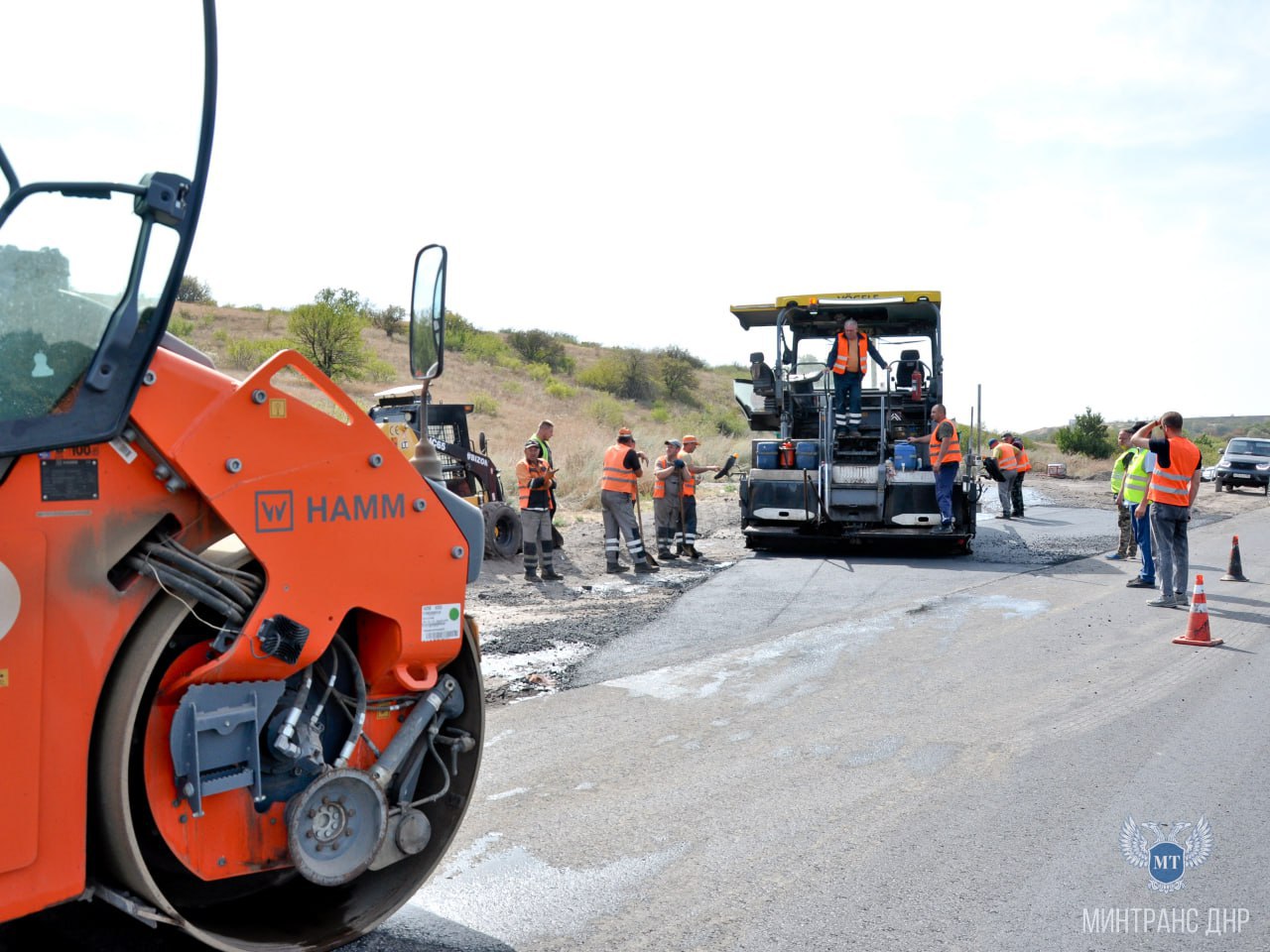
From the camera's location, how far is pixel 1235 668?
7.22 m

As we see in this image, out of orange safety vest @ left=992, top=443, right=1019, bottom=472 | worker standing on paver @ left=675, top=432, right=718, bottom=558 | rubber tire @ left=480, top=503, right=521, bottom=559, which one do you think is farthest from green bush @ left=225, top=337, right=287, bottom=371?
orange safety vest @ left=992, top=443, right=1019, bottom=472

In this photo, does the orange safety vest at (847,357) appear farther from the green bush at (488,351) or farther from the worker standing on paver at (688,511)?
the green bush at (488,351)

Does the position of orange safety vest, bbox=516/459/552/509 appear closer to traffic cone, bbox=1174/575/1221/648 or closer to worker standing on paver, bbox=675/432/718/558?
worker standing on paver, bbox=675/432/718/558

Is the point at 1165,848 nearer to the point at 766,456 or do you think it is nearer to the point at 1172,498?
the point at 1172,498

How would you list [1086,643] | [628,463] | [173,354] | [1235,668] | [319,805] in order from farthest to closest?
1. [628,463]
2. [1086,643]
3. [1235,668]
4. [319,805]
5. [173,354]

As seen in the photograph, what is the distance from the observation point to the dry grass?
82.5 ft

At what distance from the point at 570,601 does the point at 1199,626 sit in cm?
547

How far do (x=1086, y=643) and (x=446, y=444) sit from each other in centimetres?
824

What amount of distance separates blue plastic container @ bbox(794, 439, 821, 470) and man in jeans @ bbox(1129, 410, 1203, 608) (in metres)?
4.57

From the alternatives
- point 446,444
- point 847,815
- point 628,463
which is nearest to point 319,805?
point 847,815

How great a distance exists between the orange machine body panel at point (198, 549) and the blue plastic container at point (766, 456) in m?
10.7

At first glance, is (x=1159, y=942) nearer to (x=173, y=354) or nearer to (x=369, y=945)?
(x=369, y=945)

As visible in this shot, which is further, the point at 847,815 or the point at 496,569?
the point at 496,569

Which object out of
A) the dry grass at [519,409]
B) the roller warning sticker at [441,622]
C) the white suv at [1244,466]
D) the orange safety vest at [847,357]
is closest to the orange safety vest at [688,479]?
the orange safety vest at [847,357]
